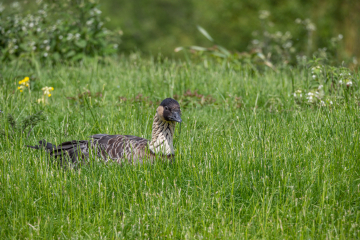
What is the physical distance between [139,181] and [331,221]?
1.84 metres

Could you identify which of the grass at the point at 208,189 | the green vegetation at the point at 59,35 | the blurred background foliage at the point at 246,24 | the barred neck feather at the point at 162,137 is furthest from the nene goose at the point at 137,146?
the green vegetation at the point at 59,35

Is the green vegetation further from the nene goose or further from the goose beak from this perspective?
the goose beak

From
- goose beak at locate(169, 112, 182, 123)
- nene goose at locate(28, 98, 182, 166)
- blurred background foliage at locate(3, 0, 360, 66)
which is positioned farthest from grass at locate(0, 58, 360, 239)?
blurred background foliage at locate(3, 0, 360, 66)

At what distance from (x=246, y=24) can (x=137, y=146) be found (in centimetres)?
1916

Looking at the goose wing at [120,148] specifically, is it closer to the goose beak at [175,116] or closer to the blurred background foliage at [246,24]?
the goose beak at [175,116]

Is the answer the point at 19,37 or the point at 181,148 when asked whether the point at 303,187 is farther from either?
the point at 19,37

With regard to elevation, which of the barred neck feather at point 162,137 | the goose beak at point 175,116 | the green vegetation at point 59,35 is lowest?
the barred neck feather at point 162,137

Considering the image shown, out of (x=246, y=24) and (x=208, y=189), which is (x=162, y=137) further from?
(x=246, y=24)

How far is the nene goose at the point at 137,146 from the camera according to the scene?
4.12 m

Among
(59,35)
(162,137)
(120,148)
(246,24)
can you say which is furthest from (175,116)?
(246,24)

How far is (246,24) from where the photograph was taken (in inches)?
866

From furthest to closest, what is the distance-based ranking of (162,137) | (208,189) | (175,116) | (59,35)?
(59,35)
(162,137)
(175,116)
(208,189)

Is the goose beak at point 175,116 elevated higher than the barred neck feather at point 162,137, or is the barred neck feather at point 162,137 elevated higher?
the goose beak at point 175,116

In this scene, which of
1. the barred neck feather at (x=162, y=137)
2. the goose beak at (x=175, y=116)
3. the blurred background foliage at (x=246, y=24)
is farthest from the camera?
the blurred background foliage at (x=246, y=24)
